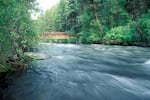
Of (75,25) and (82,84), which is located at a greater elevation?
(75,25)

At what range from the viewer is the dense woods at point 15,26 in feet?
22.3

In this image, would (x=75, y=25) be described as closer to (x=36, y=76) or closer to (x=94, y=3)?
(x=94, y=3)

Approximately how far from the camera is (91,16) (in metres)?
31.5

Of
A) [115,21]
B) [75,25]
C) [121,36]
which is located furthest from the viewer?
[75,25]

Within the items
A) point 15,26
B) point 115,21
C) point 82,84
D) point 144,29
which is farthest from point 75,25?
point 15,26

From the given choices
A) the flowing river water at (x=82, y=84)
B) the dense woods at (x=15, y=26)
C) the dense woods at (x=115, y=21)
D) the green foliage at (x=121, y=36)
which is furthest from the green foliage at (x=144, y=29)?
the dense woods at (x=15, y=26)

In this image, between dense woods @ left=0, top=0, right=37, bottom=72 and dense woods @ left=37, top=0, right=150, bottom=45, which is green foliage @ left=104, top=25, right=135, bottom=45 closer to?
dense woods @ left=37, top=0, right=150, bottom=45

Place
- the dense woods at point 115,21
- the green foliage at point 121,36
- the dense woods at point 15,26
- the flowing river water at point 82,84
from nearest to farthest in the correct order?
the flowing river water at point 82,84 → the dense woods at point 15,26 → the dense woods at point 115,21 → the green foliage at point 121,36

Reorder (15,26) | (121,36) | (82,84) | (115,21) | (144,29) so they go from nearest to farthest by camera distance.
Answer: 1. (15,26)
2. (82,84)
3. (144,29)
4. (121,36)
5. (115,21)

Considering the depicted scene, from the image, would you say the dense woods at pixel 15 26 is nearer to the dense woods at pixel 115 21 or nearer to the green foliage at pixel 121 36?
the dense woods at pixel 115 21

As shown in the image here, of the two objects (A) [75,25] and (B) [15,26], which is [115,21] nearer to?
(A) [75,25]

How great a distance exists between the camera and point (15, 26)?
7.02m

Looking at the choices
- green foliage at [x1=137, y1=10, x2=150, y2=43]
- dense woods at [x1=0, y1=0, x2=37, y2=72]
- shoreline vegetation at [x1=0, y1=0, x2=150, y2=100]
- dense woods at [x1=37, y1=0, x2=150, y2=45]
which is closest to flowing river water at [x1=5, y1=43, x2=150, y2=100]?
shoreline vegetation at [x1=0, y1=0, x2=150, y2=100]

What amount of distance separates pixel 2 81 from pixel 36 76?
1518mm
